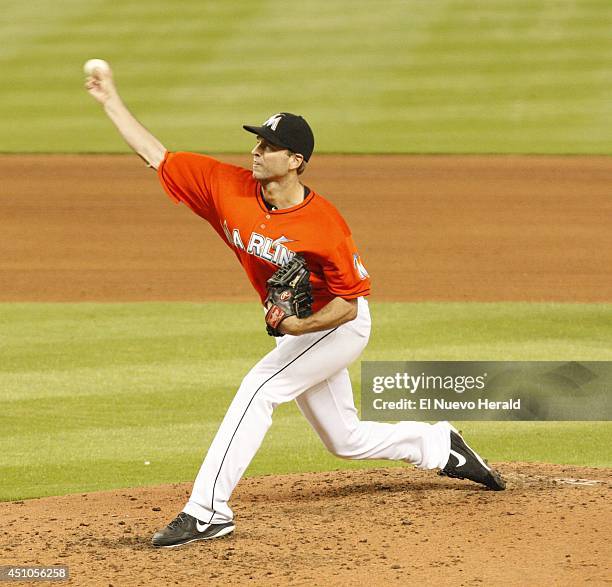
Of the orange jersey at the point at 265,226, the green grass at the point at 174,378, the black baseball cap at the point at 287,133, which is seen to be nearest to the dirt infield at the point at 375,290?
the green grass at the point at 174,378

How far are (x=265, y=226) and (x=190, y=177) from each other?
45 centimetres

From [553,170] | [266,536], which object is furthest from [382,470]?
[553,170]

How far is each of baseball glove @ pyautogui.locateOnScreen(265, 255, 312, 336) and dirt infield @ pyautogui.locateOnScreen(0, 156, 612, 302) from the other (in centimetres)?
682

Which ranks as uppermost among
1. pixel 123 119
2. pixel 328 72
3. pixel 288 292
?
pixel 328 72

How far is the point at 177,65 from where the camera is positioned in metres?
27.2

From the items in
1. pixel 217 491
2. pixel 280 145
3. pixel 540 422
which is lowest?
pixel 540 422

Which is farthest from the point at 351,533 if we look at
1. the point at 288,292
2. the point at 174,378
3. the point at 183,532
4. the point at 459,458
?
the point at 174,378

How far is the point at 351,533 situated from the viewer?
19.4ft

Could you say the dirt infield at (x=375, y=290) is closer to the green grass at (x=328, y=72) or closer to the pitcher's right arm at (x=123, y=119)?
the pitcher's right arm at (x=123, y=119)

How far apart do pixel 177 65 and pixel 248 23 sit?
3380 mm

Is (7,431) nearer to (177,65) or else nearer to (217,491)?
(217,491)

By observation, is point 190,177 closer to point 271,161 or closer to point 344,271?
point 271,161

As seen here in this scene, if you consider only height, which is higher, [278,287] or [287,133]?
[287,133]

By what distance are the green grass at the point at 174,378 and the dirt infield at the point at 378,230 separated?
83 centimetres
